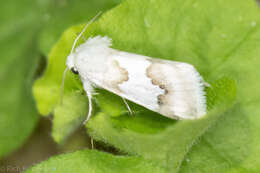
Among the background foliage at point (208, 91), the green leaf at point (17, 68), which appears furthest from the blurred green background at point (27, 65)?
the background foliage at point (208, 91)

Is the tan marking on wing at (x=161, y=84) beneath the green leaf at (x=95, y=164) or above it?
above

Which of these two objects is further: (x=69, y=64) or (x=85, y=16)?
(x=85, y=16)

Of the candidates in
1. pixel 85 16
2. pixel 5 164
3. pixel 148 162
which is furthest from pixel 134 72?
pixel 5 164

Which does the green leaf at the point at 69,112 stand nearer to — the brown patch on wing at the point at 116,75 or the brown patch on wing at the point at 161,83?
the brown patch on wing at the point at 116,75

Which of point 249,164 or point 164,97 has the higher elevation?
point 164,97

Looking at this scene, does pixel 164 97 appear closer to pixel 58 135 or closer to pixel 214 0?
pixel 214 0
